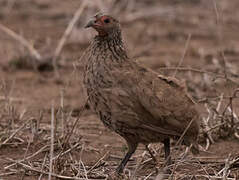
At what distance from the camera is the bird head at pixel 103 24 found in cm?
452

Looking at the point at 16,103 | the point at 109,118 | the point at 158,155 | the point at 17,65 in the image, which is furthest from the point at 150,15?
the point at 109,118

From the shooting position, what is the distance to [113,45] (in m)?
4.56

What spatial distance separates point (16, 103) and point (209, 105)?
2.46 m

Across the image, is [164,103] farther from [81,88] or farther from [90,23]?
[81,88]

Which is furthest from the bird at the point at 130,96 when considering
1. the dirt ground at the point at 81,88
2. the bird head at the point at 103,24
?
the dirt ground at the point at 81,88

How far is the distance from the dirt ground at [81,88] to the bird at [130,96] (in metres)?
0.23

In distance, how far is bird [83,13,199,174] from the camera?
4.25 metres

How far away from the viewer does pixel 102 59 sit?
4.45m

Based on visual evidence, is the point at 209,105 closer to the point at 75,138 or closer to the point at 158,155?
the point at 158,155

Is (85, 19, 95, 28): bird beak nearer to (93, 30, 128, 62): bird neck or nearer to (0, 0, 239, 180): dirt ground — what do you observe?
(93, 30, 128, 62): bird neck

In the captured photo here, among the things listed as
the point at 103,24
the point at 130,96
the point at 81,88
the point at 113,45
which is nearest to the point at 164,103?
the point at 130,96

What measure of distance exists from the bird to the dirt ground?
233 mm

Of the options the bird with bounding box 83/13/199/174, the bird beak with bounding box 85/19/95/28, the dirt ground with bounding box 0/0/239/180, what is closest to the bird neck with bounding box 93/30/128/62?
the bird with bounding box 83/13/199/174

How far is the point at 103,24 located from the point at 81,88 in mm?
3226
